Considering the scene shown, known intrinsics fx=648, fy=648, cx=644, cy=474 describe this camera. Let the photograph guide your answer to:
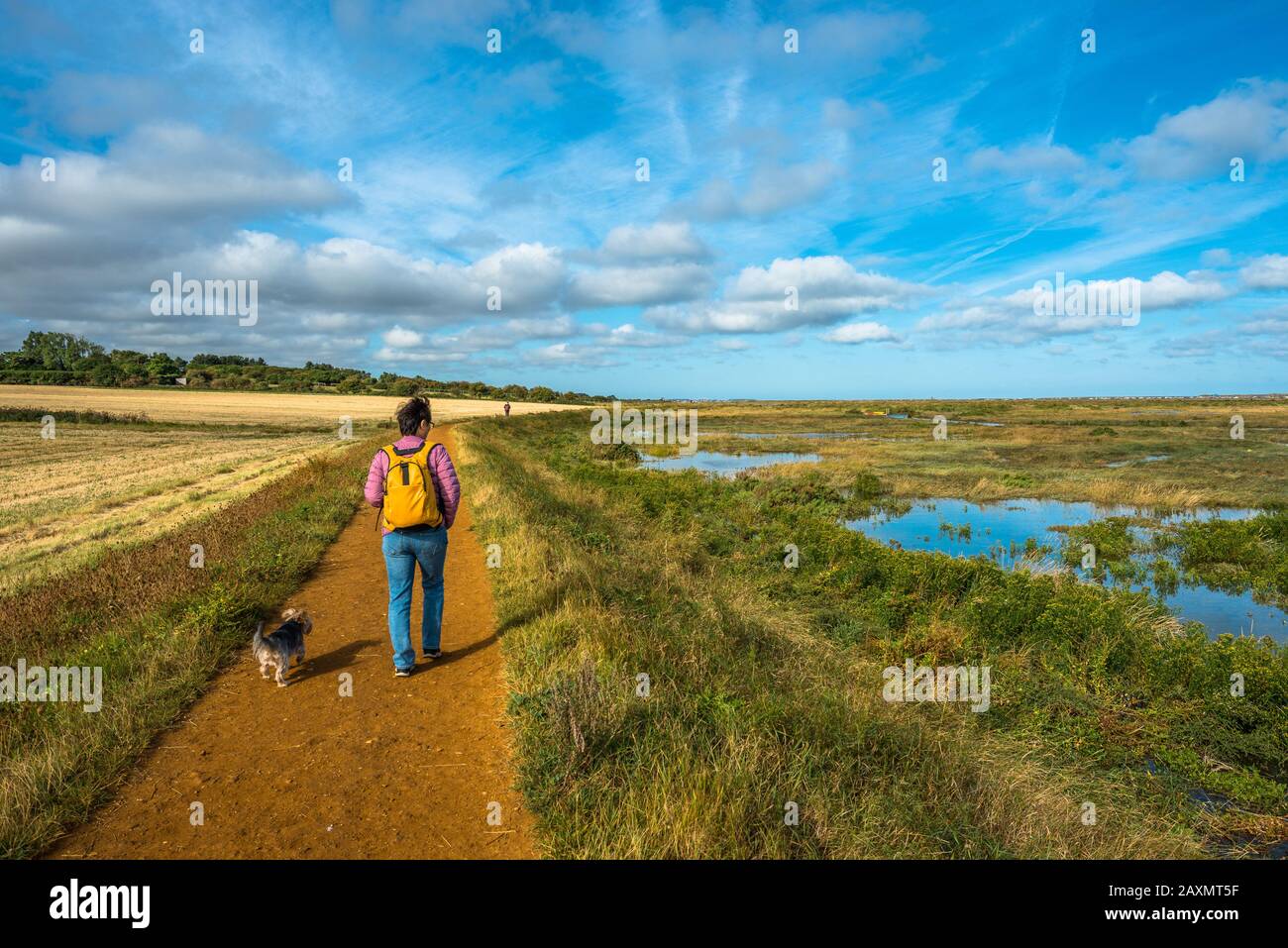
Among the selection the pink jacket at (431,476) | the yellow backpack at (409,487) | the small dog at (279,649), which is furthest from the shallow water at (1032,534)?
the small dog at (279,649)

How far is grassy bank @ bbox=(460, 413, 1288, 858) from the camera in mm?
4203

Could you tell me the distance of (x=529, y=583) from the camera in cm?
876

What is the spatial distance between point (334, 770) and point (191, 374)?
143m

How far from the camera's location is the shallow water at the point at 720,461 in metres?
35.7

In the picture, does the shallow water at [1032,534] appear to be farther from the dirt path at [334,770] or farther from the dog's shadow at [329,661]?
the dog's shadow at [329,661]

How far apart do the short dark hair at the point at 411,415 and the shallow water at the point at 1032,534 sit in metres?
13.5

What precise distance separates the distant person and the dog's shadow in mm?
739

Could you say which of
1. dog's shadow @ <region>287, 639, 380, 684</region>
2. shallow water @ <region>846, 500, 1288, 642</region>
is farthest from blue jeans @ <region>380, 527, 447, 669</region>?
shallow water @ <region>846, 500, 1288, 642</region>

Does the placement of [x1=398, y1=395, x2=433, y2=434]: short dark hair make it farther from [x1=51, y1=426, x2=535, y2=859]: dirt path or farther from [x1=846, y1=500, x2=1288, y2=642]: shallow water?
[x1=846, y1=500, x2=1288, y2=642]: shallow water

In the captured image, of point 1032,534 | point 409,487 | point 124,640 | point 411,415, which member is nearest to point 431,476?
point 409,487

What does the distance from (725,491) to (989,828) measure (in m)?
20.3

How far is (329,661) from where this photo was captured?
263 inches

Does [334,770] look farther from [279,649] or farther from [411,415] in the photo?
[411,415]
